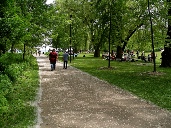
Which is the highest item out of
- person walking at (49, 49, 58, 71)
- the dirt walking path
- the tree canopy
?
the tree canopy

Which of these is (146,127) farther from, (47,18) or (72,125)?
(47,18)

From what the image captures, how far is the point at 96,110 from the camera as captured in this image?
384 inches

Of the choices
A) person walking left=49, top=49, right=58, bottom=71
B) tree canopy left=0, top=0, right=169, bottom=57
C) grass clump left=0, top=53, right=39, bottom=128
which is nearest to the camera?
grass clump left=0, top=53, right=39, bottom=128

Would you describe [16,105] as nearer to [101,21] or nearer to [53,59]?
[53,59]

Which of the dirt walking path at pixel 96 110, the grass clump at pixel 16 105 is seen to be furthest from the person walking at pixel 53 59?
the dirt walking path at pixel 96 110

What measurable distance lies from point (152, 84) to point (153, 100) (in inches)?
177

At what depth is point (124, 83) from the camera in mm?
16234

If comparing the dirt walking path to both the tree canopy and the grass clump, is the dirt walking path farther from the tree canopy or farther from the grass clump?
the tree canopy

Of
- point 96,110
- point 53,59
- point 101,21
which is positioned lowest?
point 96,110

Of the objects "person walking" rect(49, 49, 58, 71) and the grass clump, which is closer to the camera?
the grass clump

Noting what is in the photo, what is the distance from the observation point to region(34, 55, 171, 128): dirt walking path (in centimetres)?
820

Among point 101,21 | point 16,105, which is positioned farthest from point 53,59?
point 16,105

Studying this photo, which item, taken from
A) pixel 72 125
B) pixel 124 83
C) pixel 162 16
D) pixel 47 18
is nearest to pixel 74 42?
pixel 47 18

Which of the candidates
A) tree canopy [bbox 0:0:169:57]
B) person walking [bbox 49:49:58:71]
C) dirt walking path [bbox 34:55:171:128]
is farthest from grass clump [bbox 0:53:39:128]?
person walking [bbox 49:49:58:71]
